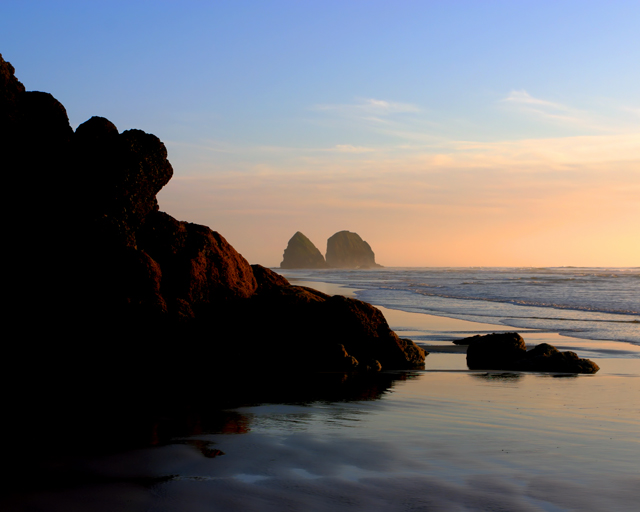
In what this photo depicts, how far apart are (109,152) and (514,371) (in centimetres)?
835

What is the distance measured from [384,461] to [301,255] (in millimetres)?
186089

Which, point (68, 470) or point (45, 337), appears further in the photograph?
point (45, 337)

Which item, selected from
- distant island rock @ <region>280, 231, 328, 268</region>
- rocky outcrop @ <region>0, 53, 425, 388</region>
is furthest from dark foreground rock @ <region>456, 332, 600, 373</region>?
distant island rock @ <region>280, 231, 328, 268</region>

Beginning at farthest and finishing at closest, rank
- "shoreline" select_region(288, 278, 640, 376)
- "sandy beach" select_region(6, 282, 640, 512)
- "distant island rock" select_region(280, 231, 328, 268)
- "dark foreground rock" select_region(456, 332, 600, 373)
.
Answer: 1. "distant island rock" select_region(280, 231, 328, 268)
2. "shoreline" select_region(288, 278, 640, 376)
3. "dark foreground rock" select_region(456, 332, 600, 373)
4. "sandy beach" select_region(6, 282, 640, 512)

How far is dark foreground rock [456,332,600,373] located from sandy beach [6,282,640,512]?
2559mm

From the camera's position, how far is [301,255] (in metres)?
191

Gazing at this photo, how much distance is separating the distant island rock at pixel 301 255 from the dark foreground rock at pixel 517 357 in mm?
177156

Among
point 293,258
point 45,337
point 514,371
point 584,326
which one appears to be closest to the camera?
point 45,337

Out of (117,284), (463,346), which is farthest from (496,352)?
(117,284)

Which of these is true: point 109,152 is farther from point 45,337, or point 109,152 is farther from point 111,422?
point 111,422

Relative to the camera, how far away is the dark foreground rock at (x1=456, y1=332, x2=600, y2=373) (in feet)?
35.6

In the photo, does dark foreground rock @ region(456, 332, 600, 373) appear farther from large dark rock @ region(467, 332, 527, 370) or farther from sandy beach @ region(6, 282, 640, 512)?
sandy beach @ region(6, 282, 640, 512)

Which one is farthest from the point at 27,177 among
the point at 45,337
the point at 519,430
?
the point at 519,430

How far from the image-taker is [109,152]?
1022 cm
